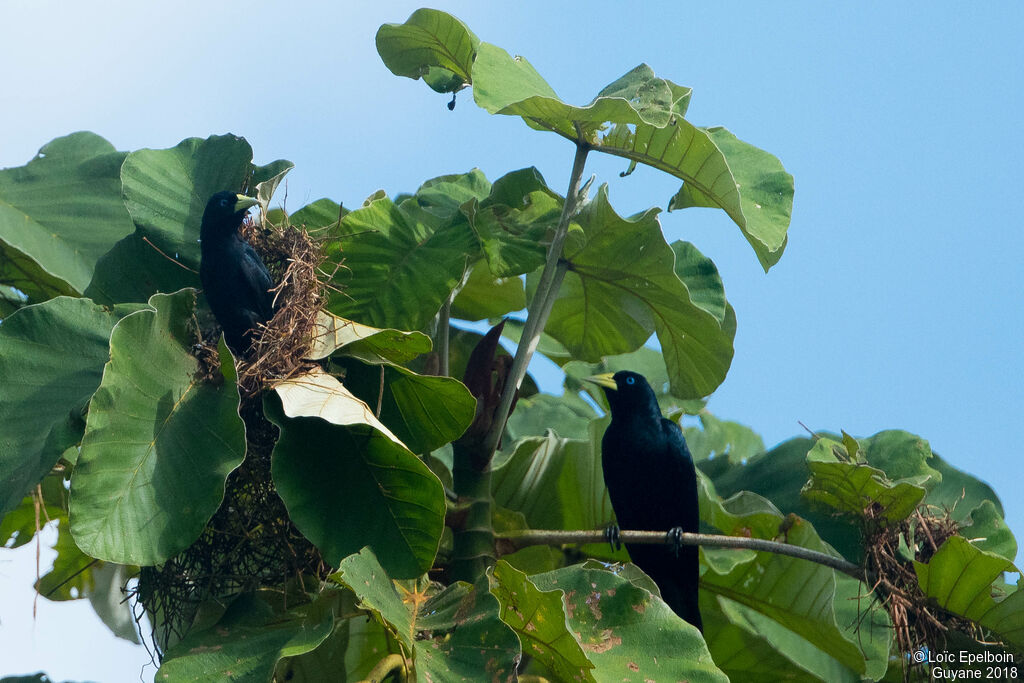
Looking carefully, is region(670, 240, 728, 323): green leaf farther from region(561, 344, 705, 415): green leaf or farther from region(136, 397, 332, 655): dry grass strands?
region(136, 397, 332, 655): dry grass strands

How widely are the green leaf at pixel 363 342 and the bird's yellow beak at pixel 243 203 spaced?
0.39m

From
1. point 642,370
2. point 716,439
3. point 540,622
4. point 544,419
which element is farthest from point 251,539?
point 716,439

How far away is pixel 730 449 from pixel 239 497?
2.80 m

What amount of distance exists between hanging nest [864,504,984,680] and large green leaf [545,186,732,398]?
0.72m

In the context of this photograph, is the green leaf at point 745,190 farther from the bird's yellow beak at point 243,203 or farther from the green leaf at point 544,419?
the green leaf at point 544,419

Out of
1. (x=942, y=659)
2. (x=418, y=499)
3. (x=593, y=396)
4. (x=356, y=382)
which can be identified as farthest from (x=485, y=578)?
(x=593, y=396)

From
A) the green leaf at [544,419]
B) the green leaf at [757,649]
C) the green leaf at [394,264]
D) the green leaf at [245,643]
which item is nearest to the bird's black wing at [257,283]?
the green leaf at [394,264]

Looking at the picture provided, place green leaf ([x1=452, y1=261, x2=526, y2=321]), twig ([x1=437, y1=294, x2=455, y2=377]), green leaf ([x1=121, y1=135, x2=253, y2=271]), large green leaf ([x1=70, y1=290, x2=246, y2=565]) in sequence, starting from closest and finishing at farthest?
large green leaf ([x1=70, y1=290, x2=246, y2=565]) → green leaf ([x1=121, y1=135, x2=253, y2=271]) → twig ([x1=437, y1=294, x2=455, y2=377]) → green leaf ([x1=452, y1=261, x2=526, y2=321])

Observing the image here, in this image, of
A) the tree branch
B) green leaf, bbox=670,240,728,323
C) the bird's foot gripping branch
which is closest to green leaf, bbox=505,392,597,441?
the bird's foot gripping branch

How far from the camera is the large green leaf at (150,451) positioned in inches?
81.8

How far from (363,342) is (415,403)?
19cm

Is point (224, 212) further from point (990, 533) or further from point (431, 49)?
point (990, 533)

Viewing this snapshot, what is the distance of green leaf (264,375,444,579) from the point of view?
7.43 feet

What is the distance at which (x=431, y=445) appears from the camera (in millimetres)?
2531
